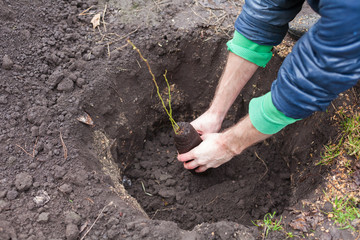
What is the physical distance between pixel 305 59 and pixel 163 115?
6.17 feet

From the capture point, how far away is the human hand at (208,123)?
8.72 ft

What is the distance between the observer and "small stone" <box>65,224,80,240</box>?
1838 millimetres

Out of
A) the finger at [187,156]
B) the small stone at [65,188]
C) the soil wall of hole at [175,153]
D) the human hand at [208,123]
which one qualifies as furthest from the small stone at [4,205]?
the human hand at [208,123]

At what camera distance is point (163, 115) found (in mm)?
3201

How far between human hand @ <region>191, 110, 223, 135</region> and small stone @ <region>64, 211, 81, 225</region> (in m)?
1.18

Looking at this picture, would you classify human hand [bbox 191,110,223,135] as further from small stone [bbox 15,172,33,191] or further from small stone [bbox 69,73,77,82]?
small stone [bbox 15,172,33,191]

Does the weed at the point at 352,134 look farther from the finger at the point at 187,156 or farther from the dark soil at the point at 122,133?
the finger at the point at 187,156

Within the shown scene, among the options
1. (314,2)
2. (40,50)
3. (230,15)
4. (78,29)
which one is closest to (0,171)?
(40,50)

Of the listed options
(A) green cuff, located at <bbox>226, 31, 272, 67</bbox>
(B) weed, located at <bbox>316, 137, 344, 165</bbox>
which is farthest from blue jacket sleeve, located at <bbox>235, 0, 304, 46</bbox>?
(B) weed, located at <bbox>316, 137, 344, 165</bbox>

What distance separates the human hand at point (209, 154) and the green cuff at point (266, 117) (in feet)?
1.33

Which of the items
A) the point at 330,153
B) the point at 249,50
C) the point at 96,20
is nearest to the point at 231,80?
the point at 249,50

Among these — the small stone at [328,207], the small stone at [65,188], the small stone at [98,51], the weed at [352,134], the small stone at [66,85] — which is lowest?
the small stone at [328,207]

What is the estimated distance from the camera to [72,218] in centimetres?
191

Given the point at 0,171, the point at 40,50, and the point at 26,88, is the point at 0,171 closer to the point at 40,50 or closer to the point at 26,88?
the point at 26,88
